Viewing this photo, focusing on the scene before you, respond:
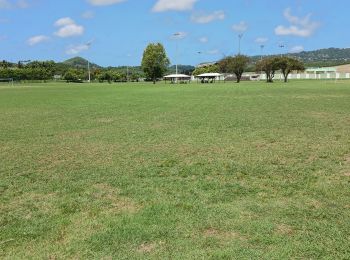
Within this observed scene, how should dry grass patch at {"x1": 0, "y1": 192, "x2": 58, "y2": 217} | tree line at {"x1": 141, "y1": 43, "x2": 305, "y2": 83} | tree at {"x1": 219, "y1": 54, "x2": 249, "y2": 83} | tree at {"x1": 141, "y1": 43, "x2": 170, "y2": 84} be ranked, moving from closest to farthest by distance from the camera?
dry grass patch at {"x1": 0, "y1": 192, "x2": 58, "y2": 217}, tree line at {"x1": 141, "y1": 43, "x2": 305, "y2": 83}, tree at {"x1": 219, "y1": 54, "x2": 249, "y2": 83}, tree at {"x1": 141, "y1": 43, "x2": 170, "y2": 84}

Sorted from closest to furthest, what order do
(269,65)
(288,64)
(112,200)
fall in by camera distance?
(112,200) → (288,64) → (269,65)

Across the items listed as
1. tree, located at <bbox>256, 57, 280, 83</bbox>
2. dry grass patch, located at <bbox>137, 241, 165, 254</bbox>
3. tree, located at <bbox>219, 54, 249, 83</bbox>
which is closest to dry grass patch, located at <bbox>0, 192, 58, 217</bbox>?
dry grass patch, located at <bbox>137, 241, 165, 254</bbox>

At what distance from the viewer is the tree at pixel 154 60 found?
357 ft

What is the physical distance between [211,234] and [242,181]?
2590 millimetres

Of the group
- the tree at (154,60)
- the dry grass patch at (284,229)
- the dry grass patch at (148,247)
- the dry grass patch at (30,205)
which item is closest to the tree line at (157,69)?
the tree at (154,60)

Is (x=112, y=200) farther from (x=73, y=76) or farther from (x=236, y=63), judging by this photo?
(x=73, y=76)

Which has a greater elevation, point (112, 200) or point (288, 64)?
point (288, 64)

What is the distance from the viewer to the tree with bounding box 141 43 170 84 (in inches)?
4284

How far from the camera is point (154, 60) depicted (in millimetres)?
109125

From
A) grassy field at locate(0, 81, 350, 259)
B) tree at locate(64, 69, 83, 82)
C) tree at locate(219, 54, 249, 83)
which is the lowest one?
grassy field at locate(0, 81, 350, 259)

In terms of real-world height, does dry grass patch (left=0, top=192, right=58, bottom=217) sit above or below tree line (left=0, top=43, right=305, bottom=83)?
below

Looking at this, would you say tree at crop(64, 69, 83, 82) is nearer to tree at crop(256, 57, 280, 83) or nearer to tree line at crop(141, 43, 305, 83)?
tree line at crop(141, 43, 305, 83)

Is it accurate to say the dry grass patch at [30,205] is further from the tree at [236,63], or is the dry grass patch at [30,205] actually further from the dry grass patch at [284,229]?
the tree at [236,63]

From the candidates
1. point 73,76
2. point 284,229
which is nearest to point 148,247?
A: point 284,229
